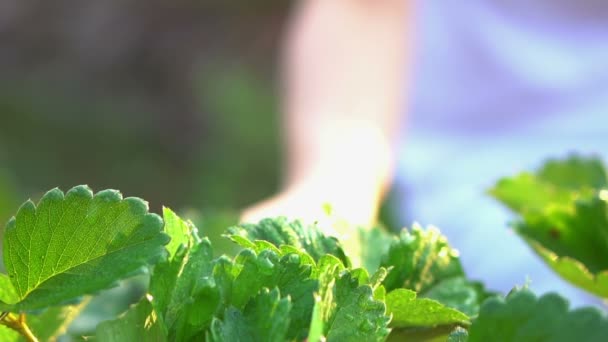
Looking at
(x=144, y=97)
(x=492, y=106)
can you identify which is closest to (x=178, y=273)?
(x=492, y=106)

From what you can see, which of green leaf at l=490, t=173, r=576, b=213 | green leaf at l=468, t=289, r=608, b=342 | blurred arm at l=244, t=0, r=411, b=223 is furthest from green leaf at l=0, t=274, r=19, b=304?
blurred arm at l=244, t=0, r=411, b=223

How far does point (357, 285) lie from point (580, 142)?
89cm

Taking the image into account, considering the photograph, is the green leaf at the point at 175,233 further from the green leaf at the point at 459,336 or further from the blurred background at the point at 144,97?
the blurred background at the point at 144,97

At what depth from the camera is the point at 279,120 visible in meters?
2.27

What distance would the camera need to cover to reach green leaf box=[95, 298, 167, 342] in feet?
0.62

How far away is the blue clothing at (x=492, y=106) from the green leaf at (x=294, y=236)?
61cm

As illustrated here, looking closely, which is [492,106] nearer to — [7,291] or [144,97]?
[7,291]

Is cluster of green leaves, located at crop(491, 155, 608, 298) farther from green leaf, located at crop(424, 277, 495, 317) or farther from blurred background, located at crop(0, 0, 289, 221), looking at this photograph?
blurred background, located at crop(0, 0, 289, 221)

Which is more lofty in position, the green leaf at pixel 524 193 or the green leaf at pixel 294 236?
the green leaf at pixel 524 193

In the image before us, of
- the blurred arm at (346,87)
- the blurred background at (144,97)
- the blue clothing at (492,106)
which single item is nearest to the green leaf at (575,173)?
the blue clothing at (492,106)

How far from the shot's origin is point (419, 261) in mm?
233

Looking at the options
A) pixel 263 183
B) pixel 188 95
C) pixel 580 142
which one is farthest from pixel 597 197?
pixel 188 95

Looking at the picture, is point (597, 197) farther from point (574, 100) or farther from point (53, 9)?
point (53, 9)

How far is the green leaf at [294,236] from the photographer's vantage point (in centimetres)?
21
